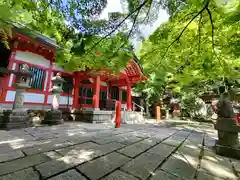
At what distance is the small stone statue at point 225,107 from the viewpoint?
2.84 m

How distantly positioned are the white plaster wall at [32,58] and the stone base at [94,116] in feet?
11.1

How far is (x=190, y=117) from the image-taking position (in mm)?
13578

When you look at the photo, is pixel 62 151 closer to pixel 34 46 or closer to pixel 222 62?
pixel 222 62

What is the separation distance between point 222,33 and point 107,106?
8.26 m

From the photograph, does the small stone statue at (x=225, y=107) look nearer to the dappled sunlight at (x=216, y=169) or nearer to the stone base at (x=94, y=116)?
the dappled sunlight at (x=216, y=169)

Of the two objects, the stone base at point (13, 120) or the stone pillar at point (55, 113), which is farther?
the stone pillar at point (55, 113)

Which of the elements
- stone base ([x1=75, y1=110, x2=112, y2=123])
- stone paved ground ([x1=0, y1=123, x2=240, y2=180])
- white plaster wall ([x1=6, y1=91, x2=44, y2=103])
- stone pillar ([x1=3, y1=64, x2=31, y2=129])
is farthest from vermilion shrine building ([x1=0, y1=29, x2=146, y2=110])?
stone paved ground ([x1=0, y1=123, x2=240, y2=180])

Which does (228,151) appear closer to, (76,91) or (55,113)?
(55,113)

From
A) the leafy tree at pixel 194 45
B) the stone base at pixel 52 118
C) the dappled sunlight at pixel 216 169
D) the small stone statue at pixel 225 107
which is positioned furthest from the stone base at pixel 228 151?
the stone base at pixel 52 118

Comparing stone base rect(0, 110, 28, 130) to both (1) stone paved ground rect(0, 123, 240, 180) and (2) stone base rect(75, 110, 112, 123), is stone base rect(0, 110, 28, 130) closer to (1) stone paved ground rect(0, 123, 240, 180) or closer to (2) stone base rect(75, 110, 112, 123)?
(1) stone paved ground rect(0, 123, 240, 180)

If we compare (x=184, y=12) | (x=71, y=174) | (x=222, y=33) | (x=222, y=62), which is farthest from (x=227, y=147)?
(x=71, y=174)

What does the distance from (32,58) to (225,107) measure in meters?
8.14

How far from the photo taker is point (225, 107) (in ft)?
9.45

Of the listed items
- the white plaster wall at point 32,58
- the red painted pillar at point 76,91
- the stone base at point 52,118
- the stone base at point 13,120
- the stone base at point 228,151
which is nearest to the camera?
the stone base at point 228,151
